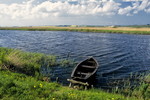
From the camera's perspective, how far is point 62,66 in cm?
1692

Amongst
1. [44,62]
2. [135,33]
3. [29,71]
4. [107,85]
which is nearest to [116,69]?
[107,85]

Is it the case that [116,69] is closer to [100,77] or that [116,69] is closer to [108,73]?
[108,73]

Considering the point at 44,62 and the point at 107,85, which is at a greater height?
the point at 44,62

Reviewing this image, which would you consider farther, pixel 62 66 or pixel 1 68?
pixel 62 66

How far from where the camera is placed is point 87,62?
17.1 m

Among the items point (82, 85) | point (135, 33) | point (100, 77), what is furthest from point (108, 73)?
point (135, 33)

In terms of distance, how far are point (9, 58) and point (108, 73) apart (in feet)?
33.1

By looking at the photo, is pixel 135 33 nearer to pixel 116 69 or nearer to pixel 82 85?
pixel 116 69

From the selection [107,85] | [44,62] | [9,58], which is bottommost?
[107,85]

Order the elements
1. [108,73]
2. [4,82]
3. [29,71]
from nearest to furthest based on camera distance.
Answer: [4,82] < [29,71] < [108,73]

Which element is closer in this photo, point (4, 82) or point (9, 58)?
point (4, 82)

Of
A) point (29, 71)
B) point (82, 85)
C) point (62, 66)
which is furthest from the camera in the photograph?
point (62, 66)

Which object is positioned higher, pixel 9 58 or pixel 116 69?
pixel 9 58

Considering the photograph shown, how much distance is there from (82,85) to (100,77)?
3.63 meters
